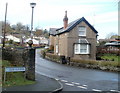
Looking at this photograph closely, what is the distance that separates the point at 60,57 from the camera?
3158 centimetres

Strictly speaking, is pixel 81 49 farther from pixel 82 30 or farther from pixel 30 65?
pixel 30 65

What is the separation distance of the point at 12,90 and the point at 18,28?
12631cm

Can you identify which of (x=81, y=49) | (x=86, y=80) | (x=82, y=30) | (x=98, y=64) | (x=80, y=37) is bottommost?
(x=86, y=80)

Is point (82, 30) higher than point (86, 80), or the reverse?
point (82, 30)

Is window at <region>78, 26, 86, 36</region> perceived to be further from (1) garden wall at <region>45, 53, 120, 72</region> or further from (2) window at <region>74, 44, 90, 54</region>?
(1) garden wall at <region>45, 53, 120, 72</region>

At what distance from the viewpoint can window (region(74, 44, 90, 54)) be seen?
3472cm

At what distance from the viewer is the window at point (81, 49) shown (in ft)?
114

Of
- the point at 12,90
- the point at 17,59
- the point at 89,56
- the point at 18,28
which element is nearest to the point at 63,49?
the point at 89,56

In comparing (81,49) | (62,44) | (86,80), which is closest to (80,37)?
(81,49)

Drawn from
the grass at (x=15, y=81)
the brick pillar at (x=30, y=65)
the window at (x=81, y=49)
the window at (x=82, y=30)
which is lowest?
the grass at (x=15, y=81)

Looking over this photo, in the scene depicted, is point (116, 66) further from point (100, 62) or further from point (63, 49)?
point (63, 49)

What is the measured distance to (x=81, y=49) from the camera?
34844mm

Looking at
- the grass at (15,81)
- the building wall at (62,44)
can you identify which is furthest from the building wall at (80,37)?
the grass at (15,81)

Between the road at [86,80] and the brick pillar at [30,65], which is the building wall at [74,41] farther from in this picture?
the brick pillar at [30,65]
